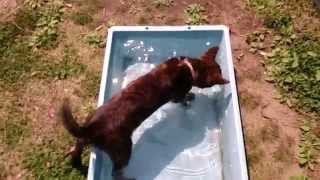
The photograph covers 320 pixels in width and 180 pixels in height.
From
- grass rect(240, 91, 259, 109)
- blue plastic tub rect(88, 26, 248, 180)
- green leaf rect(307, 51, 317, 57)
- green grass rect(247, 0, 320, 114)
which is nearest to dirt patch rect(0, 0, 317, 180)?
grass rect(240, 91, 259, 109)

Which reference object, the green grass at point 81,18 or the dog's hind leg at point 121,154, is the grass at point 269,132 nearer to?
the dog's hind leg at point 121,154

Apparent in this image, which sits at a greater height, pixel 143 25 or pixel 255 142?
pixel 143 25

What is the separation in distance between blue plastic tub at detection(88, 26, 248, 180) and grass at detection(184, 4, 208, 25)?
423mm

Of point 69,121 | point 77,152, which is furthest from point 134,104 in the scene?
point 69,121

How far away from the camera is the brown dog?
4086mm

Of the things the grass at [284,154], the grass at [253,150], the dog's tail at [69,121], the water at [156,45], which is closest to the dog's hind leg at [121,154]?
the dog's tail at [69,121]

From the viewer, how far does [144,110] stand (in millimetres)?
4434

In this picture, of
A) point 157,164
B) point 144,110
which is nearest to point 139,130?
point 157,164

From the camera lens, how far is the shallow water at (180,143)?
15.9ft

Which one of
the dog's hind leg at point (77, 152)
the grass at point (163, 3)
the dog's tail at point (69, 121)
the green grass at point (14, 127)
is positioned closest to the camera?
the dog's tail at point (69, 121)

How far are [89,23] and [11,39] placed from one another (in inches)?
36.7

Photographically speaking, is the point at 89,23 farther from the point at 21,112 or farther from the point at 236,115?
the point at 236,115

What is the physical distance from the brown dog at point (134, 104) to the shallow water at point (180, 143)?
42 centimetres

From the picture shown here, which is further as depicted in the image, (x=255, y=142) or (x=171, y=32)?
(x=171, y=32)
